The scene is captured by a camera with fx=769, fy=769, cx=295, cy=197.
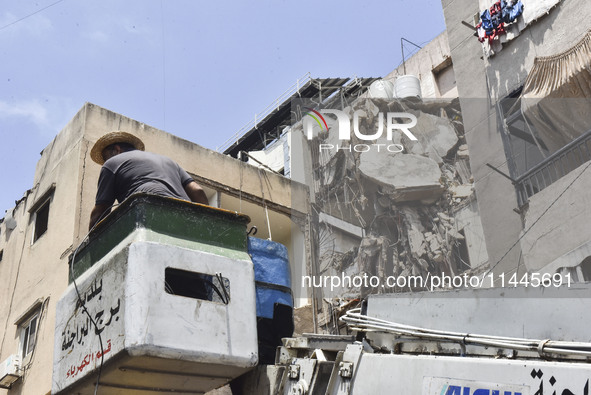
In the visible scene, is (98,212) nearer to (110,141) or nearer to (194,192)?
(194,192)


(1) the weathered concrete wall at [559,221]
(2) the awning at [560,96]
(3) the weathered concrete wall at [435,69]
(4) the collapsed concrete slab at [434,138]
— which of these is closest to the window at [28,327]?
(1) the weathered concrete wall at [559,221]

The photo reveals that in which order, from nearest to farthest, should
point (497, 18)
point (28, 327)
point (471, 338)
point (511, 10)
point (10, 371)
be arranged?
point (471, 338)
point (10, 371)
point (28, 327)
point (511, 10)
point (497, 18)

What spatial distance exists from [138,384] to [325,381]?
3.74 feet

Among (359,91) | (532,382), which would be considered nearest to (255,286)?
(532,382)

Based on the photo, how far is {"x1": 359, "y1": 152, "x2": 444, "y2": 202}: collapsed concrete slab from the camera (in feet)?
69.2

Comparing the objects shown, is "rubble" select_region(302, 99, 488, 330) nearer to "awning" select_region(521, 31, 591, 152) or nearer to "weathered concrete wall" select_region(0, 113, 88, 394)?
"awning" select_region(521, 31, 591, 152)

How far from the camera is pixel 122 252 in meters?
4.34

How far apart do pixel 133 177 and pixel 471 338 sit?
8.93 ft

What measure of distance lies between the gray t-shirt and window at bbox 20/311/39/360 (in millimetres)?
6875

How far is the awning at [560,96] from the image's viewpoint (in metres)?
13.4

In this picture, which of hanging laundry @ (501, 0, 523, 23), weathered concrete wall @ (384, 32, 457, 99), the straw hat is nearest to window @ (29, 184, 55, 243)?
the straw hat

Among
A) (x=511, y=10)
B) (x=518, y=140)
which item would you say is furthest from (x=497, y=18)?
(x=518, y=140)

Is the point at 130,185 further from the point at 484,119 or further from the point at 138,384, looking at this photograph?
the point at 484,119

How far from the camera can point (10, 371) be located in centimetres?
1120
